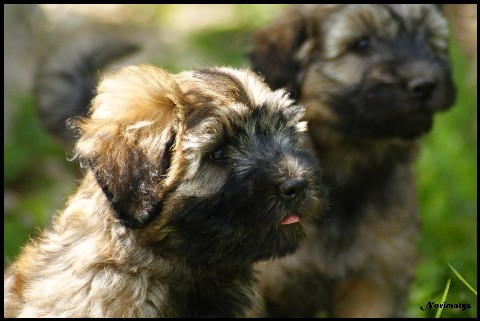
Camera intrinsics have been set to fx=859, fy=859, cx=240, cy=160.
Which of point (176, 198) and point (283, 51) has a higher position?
point (283, 51)

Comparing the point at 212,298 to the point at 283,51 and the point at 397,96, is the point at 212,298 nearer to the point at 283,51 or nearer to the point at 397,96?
the point at 397,96

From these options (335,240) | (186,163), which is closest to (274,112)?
(186,163)

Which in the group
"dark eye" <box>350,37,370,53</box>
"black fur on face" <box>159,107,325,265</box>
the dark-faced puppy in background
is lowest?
"black fur on face" <box>159,107,325,265</box>

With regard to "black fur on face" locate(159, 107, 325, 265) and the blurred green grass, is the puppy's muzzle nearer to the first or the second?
"black fur on face" locate(159, 107, 325, 265)

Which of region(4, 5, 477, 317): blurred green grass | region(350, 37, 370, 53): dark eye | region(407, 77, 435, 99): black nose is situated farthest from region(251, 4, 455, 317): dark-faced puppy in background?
region(4, 5, 477, 317): blurred green grass

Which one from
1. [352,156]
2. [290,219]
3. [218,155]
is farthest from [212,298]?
[352,156]

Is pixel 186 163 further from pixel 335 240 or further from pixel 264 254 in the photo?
pixel 335 240

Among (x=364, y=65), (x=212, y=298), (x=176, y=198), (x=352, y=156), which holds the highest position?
(x=364, y=65)
